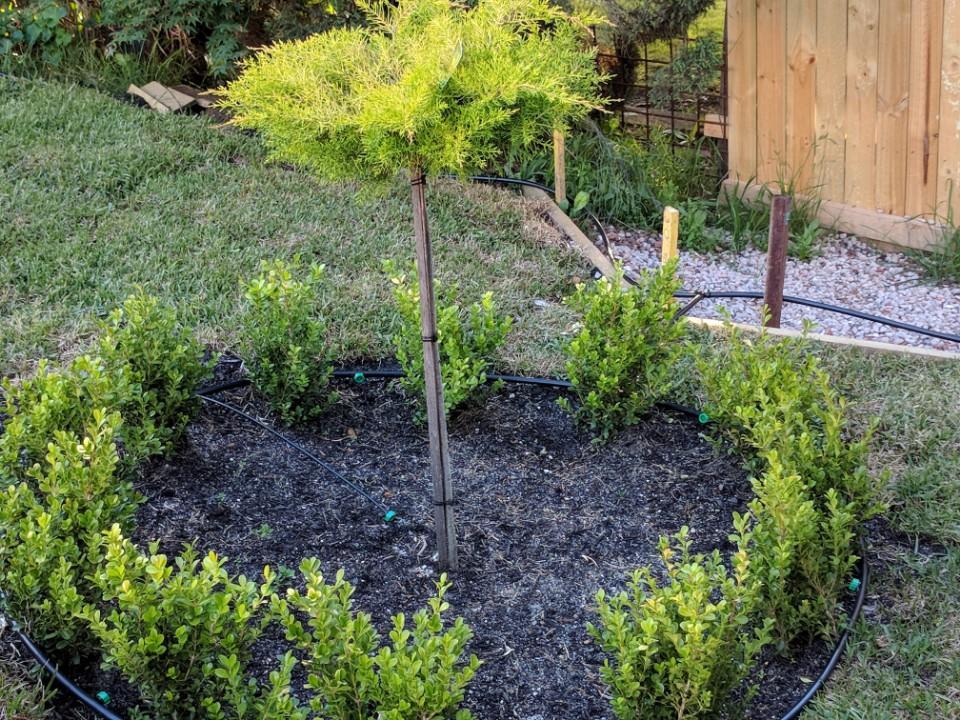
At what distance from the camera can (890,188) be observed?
617 cm

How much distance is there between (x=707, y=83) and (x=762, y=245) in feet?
3.84

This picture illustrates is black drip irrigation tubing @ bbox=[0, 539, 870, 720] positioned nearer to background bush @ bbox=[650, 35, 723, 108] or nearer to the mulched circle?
the mulched circle

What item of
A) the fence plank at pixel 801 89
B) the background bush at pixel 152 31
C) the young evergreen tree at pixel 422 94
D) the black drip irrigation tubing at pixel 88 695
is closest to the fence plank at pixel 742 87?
the fence plank at pixel 801 89

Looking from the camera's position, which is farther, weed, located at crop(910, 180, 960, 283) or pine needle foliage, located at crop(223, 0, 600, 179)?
weed, located at crop(910, 180, 960, 283)

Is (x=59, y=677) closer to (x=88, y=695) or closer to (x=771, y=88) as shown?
(x=88, y=695)

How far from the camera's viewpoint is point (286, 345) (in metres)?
3.77

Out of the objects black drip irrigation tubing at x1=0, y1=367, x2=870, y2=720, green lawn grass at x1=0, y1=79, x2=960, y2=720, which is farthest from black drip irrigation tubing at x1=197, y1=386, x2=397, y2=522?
green lawn grass at x1=0, y1=79, x2=960, y2=720

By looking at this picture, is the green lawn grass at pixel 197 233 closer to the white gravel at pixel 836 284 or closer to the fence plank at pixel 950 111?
the white gravel at pixel 836 284

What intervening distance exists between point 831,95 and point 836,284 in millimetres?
1199

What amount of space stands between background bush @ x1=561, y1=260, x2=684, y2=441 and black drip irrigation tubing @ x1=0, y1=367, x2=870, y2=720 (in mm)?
264

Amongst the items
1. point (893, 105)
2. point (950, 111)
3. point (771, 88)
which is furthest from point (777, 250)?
point (771, 88)

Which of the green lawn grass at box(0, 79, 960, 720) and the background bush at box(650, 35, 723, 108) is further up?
the background bush at box(650, 35, 723, 108)

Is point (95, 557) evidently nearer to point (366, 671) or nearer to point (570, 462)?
point (366, 671)

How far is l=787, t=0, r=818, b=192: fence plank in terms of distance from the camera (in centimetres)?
633
